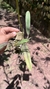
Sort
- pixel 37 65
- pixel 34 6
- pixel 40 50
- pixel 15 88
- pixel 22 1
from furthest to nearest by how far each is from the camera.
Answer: pixel 22 1 < pixel 34 6 < pixel 40 50 < pixel 37 65 < pixel 15 88

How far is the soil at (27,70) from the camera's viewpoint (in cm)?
205

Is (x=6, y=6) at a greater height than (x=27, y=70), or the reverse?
(x=6, y=6)

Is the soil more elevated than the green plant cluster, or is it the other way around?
the green plant cluster

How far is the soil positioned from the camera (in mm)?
2055

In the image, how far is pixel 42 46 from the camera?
246 cm

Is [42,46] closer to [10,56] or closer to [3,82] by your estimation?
[10,56]

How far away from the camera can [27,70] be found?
87.3 inches

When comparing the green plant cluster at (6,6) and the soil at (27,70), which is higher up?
the green plant cluster at (6,6)

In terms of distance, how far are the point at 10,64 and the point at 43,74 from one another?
34 centimetres

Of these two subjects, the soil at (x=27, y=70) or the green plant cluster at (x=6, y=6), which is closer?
the soil at (x=27, y=70)

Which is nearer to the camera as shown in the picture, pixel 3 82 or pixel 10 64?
pixel 3 82

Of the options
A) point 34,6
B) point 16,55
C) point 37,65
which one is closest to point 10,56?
point 16,55

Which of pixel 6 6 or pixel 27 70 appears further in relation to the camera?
pixel 6 6

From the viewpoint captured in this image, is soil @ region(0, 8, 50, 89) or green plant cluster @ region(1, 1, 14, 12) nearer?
soil @ region(0, 8, 50, 89)
